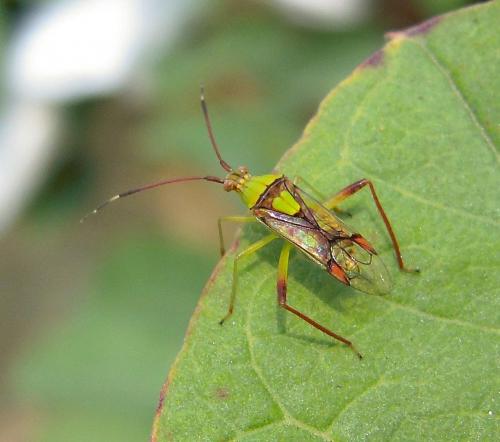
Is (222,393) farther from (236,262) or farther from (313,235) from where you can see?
(313,235)

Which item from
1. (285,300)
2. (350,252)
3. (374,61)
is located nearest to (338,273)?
(350,252)

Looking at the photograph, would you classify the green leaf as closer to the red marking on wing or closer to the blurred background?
the red marking on wing

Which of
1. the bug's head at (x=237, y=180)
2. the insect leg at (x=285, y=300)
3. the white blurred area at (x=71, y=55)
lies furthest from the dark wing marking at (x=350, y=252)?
the white blurred area at (x=71, y=55)

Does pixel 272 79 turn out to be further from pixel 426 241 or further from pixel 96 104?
pixel 426 241

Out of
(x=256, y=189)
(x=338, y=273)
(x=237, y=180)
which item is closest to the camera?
(x=338, y=273)

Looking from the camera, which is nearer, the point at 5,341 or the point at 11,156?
the point at 11,156

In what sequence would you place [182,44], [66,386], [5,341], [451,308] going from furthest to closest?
[5,341] < [182,44] < [66,386] < [451,308]

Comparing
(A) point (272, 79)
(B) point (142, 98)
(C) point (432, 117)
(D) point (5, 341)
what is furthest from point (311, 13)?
(D) point (5, 341)
